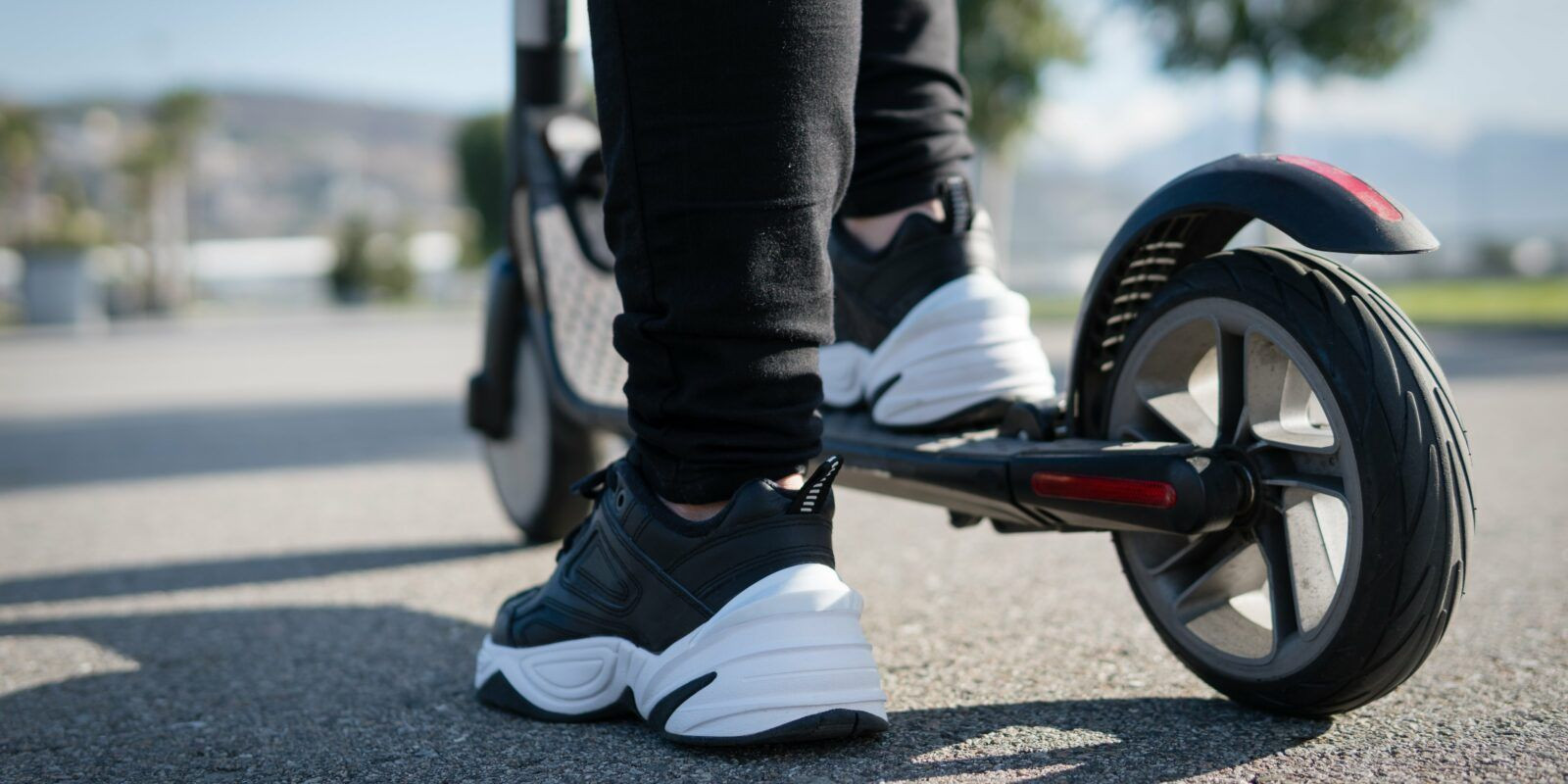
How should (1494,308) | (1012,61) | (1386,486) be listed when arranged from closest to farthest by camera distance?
(1386,486) → (1494,308) → (1012,61)

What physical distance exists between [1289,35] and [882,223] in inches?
647

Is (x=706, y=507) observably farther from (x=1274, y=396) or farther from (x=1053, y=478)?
(x=1274, y=396)

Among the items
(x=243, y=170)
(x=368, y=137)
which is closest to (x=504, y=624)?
(x=243, y=170)

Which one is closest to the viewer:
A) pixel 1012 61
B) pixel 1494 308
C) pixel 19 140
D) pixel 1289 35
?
pixel 1494 308

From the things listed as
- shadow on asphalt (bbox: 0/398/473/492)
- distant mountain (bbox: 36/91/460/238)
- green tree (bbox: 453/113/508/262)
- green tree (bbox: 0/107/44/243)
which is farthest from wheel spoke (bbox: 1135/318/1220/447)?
distant mountain (bbox: 36/91/460/238)

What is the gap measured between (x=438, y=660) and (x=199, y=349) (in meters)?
12.5

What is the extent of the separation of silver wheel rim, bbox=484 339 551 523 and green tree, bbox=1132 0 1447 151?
1553cm

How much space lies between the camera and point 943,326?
4.55 ft

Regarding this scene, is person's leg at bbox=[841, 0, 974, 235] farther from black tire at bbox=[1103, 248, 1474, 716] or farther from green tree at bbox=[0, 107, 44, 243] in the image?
green tree at bbox=[0, 107, 44, 243]

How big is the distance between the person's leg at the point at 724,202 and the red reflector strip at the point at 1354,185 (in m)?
0.42

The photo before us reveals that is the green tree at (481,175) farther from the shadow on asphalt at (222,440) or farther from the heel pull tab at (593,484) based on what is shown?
the heel pull tab at (593,484)

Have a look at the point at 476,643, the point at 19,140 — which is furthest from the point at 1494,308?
the point at 19,140

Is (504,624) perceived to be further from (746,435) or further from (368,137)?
(368,137)

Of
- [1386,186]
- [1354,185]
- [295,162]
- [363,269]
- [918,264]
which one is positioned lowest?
[295,162]
